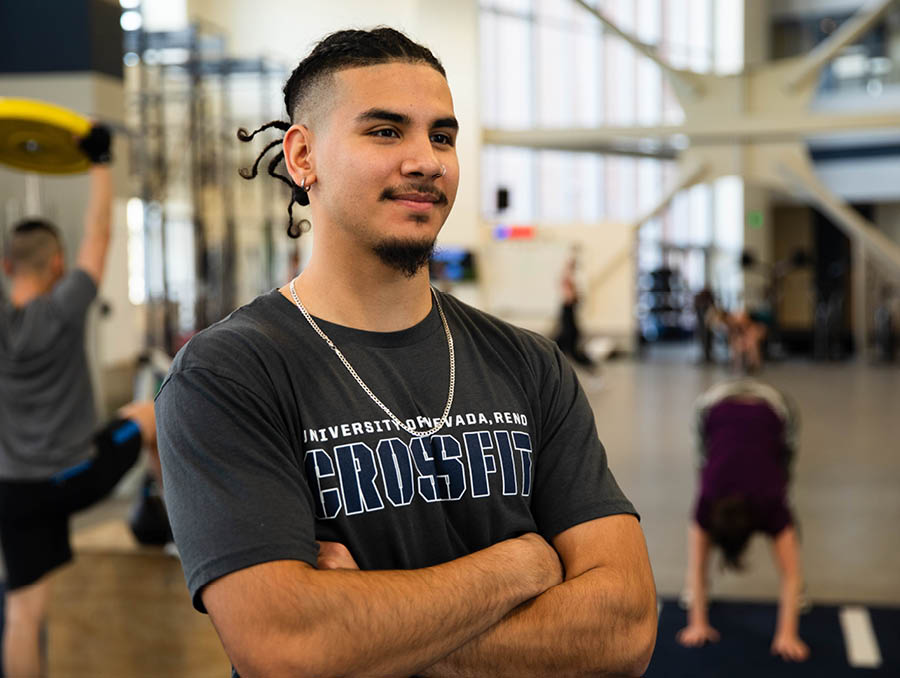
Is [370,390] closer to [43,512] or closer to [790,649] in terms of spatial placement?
[43,512]

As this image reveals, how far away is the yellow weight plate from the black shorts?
3.32ft

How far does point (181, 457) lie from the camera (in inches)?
49.6

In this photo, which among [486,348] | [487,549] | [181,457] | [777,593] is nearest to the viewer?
[181,457]

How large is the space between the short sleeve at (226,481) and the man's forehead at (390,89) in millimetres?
409

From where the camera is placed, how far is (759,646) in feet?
13.2

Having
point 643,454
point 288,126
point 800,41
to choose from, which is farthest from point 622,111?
point 288,126

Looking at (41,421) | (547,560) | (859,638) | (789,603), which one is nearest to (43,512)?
(41,421)

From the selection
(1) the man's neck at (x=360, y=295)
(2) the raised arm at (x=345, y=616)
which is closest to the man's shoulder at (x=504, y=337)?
(1) the man's neck at (x=360, y=295)

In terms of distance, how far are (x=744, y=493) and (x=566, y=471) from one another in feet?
8.04

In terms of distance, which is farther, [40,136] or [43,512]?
[43,512]

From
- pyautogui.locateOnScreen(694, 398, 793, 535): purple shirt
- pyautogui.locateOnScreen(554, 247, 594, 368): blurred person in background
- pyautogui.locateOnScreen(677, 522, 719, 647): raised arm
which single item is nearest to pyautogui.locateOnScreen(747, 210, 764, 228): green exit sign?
pyautogui.locateOnScreen(554, 247, 594, 368): blurred person in background

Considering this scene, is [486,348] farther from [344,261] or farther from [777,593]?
[777,593]

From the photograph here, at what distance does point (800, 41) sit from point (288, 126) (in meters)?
21.2

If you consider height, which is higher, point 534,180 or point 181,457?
point 534,180
